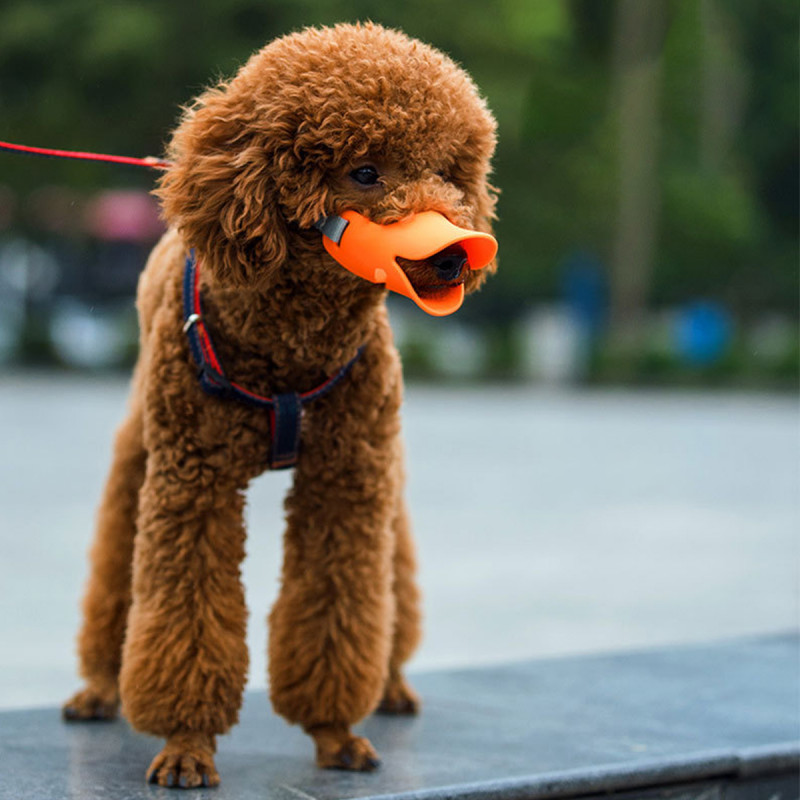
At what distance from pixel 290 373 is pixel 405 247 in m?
0.60

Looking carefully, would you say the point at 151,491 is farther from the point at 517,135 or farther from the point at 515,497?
the point at 517,135

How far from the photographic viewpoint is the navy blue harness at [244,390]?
3094 millimetres

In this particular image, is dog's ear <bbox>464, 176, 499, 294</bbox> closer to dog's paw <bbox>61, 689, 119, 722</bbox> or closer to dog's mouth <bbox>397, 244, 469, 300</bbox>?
dog's mouth <bbox>397, 244, 469, 300</bbox>

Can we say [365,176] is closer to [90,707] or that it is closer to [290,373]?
[290,373]

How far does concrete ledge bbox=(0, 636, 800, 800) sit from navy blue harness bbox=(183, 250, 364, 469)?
0.84m

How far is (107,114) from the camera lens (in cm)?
2422

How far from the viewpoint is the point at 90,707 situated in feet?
12.3

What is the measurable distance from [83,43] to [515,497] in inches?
652

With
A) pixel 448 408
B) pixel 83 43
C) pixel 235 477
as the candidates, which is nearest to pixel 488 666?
pixel 235 477

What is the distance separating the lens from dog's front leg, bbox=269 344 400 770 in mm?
3227

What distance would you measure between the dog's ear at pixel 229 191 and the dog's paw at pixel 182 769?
1143mm

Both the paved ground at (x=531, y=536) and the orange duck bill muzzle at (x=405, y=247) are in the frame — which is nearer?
the orange duck bill muzzle at (x=405, y=247)

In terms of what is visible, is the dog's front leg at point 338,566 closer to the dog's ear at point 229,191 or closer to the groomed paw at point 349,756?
the groomed paw at point 349,756

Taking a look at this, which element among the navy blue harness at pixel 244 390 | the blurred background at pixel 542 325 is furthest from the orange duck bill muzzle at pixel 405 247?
the blurred background at pixel 542 325
